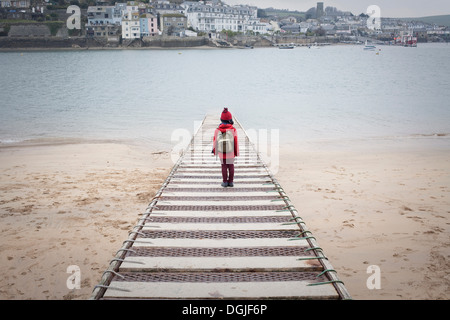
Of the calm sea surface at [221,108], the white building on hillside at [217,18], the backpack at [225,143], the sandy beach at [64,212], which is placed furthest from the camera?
the white building on hillside at [217,18]

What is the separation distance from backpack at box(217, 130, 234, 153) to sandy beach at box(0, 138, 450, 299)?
2160 mm

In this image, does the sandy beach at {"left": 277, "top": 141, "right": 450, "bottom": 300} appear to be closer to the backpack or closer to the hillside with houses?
the backpack

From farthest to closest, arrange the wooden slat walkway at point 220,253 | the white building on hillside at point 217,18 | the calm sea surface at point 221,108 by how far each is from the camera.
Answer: the white building on hillside at point 217,18 → the calm sea surface at point 221,108 → the wooden slat walkway at point 220,253

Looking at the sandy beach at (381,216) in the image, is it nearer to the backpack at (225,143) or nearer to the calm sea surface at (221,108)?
the backpack at (225,143)

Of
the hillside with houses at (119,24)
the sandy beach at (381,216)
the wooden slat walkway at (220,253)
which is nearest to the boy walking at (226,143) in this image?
the wooden slat walkway at (220,253)

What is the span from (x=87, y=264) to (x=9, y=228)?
2348mm

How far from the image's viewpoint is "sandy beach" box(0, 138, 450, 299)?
5.17 meters

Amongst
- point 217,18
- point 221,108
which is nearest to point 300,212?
point 221,108

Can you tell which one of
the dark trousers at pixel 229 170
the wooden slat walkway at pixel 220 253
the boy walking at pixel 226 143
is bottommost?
the wooden slat walkway at pixel 220 253

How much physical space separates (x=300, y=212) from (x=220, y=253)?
3507 millimetres

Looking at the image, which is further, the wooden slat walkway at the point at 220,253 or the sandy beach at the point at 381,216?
the sandy beach at the point at 381,216

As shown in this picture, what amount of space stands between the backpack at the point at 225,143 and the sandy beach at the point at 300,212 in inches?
85.0

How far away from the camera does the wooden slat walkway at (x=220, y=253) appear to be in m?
3.72

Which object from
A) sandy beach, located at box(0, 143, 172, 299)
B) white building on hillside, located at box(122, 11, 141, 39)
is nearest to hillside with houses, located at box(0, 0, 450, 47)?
white building on hillside, located at box(122, 11, 141, 39)
